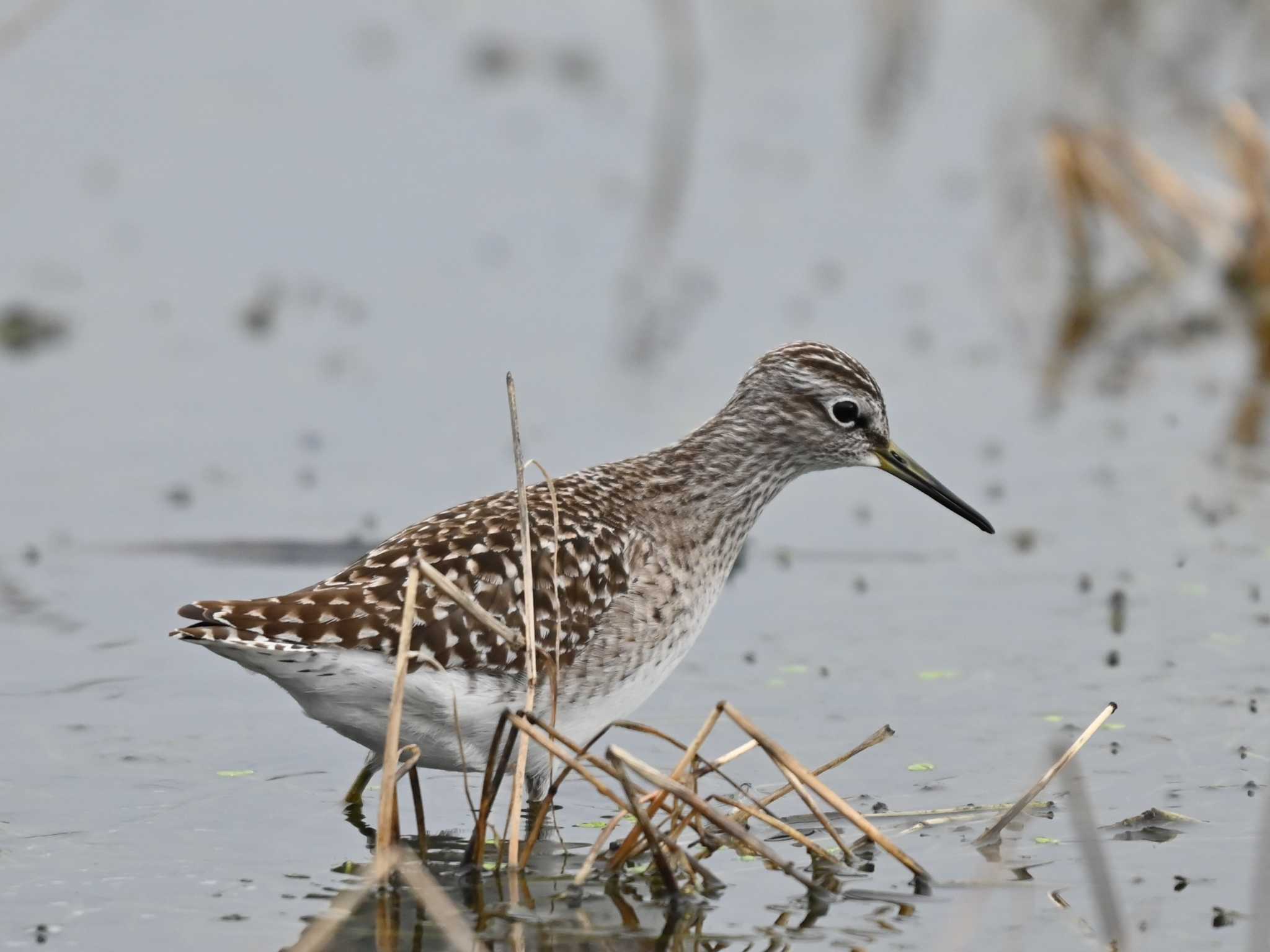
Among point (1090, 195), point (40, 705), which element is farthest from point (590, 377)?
point (40, 705)

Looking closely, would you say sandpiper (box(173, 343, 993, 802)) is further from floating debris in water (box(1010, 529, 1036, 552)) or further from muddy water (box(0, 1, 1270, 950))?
floating debris in water (box(1010, 529, 1036, 552))

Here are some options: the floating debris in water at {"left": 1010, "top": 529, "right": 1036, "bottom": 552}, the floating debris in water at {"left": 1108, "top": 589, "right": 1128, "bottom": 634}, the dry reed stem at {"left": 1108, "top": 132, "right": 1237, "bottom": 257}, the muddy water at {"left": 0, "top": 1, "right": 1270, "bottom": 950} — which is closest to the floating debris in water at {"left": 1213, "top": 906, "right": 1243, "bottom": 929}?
the muddy water at {"left": 0, "top": 1, "right": 1270, "bottom": 950}

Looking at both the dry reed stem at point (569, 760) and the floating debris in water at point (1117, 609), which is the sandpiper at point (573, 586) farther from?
the floating debris in water at point (1117, 609)

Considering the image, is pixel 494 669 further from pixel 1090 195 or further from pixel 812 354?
pixel 1090 195

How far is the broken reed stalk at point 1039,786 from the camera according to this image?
7.00m

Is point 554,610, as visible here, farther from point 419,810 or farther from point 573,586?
point 419,810

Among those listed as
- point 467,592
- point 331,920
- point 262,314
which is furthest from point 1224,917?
point 262,314

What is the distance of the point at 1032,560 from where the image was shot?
1116cm

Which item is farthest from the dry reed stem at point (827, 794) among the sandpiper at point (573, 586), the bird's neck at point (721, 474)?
the bird's neck at point (721, 474)

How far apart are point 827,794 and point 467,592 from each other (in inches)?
58.8

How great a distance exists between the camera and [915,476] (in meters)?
8.88

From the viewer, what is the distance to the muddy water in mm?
7691

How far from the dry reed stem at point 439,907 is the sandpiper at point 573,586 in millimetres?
699

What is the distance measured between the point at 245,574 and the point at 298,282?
510 cm
